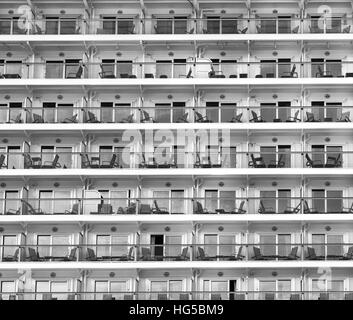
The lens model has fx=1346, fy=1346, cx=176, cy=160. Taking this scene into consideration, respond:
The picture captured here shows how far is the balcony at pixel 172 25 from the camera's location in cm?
4425

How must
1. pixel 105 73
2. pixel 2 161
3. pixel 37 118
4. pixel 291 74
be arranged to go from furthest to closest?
pixel 105 73, pixel 291 74, pixel 37 118, pixel 2 161

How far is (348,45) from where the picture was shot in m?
44.1

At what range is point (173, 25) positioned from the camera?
44656 millimetres

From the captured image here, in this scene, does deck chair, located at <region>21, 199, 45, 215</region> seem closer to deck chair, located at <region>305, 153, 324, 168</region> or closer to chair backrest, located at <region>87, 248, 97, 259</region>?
chair backrest, located at <region>87, 248, 97, 259</region>

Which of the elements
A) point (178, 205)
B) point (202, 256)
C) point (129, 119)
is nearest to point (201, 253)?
point (202, 256)

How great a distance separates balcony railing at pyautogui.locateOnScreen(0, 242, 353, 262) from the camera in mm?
41812

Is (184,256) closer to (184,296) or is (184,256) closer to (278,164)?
(184,296)

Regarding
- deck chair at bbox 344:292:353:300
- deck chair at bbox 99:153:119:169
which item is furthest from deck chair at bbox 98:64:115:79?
deck chair at bbox 344:292:353:300

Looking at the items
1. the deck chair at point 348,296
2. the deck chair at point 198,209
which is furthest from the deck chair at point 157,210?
the deck chair at point 348,296

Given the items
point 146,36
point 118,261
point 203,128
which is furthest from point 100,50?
point 118,261

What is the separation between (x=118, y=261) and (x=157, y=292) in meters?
1.62

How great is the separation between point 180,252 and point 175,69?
6.18m

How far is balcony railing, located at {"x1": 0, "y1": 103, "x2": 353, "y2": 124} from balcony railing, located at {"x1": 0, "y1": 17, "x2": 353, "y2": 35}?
2.65 meters

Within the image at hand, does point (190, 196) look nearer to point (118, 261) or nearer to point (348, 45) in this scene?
point (118, 261)
